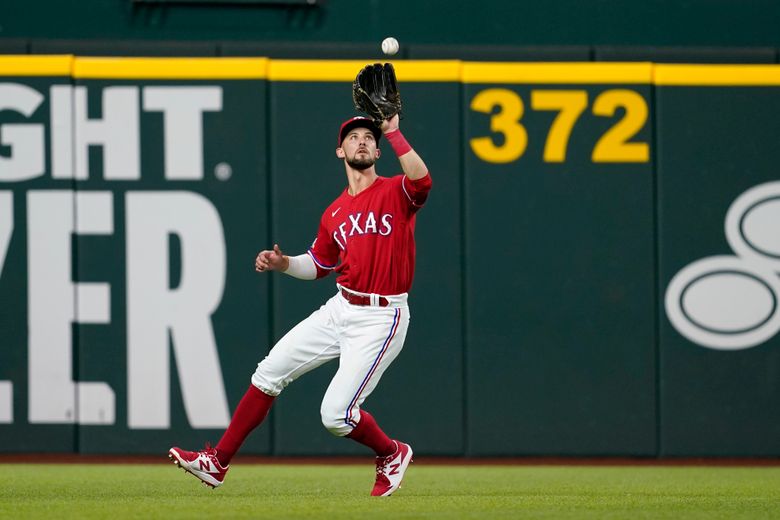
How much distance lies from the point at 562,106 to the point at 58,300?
353 cm

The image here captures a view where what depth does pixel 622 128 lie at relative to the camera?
8.07 m

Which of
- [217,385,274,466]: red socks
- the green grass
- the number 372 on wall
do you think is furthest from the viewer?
the number 372 on wall

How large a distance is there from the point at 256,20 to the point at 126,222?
175 centimetres

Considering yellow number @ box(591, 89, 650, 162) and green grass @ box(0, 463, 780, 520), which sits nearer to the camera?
green grass @ box(0, 463, 780, 520)

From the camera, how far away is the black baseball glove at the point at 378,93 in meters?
5.01

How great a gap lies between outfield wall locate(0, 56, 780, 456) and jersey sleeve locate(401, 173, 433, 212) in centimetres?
276

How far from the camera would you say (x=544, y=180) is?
812cm

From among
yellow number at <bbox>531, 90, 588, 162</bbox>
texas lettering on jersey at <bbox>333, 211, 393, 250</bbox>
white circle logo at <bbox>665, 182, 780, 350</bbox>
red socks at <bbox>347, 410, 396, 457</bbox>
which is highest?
yellow number at <bbox>531, 90, 588, 162</bbox>

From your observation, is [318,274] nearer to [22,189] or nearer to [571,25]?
[22,189]

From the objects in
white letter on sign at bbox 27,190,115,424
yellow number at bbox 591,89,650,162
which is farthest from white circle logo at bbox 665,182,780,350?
white letter on sign at bbox 27,190,115,424

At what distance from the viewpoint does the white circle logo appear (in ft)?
26.5

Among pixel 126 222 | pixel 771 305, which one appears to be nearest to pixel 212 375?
pixel 126 222

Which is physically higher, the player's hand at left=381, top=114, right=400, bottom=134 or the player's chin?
the player's hand at left=381, top=114, right=400, bottom=134

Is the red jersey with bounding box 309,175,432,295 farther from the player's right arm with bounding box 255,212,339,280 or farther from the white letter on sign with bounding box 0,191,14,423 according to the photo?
the white letter on sign with bounding box 0,191,14,423
